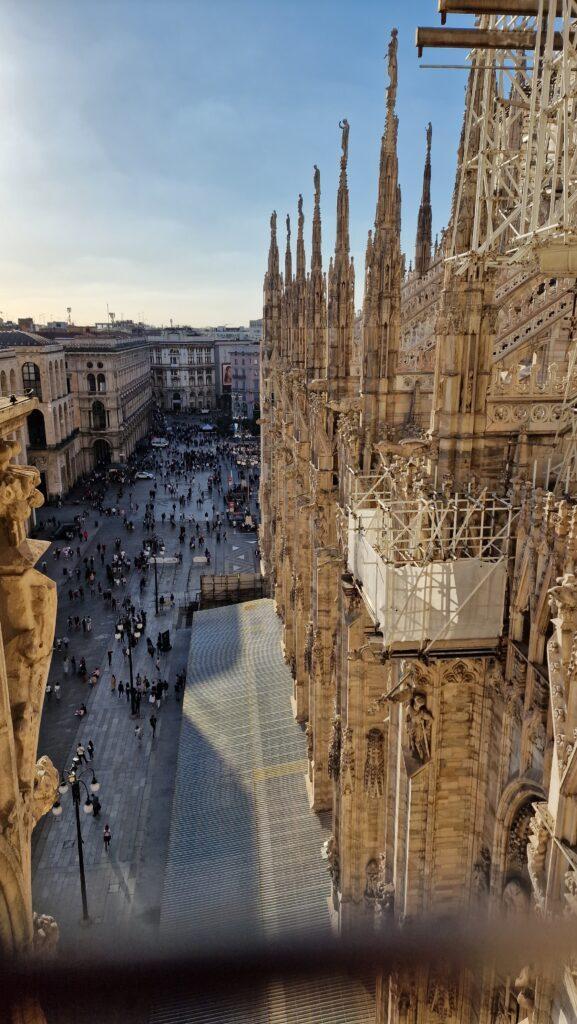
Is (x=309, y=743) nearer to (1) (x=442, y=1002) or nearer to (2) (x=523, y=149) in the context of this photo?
(1) (x=442, y=1002)

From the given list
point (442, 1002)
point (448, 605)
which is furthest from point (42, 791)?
point (442, 1002)

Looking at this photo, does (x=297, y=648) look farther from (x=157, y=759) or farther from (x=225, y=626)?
(x=225, y=626)

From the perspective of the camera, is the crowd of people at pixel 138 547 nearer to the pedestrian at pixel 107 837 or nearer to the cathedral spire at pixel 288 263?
the pedestrian at pixel 107 837

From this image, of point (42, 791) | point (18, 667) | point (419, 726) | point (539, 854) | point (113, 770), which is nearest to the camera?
point (18, 667)

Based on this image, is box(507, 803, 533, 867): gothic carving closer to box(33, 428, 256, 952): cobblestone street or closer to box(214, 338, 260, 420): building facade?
box(33, 428, 256, 952): cobblestone street

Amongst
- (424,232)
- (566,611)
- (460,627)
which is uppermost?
(424,232)

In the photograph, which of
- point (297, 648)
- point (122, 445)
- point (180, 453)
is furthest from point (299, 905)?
point (180, 453)
